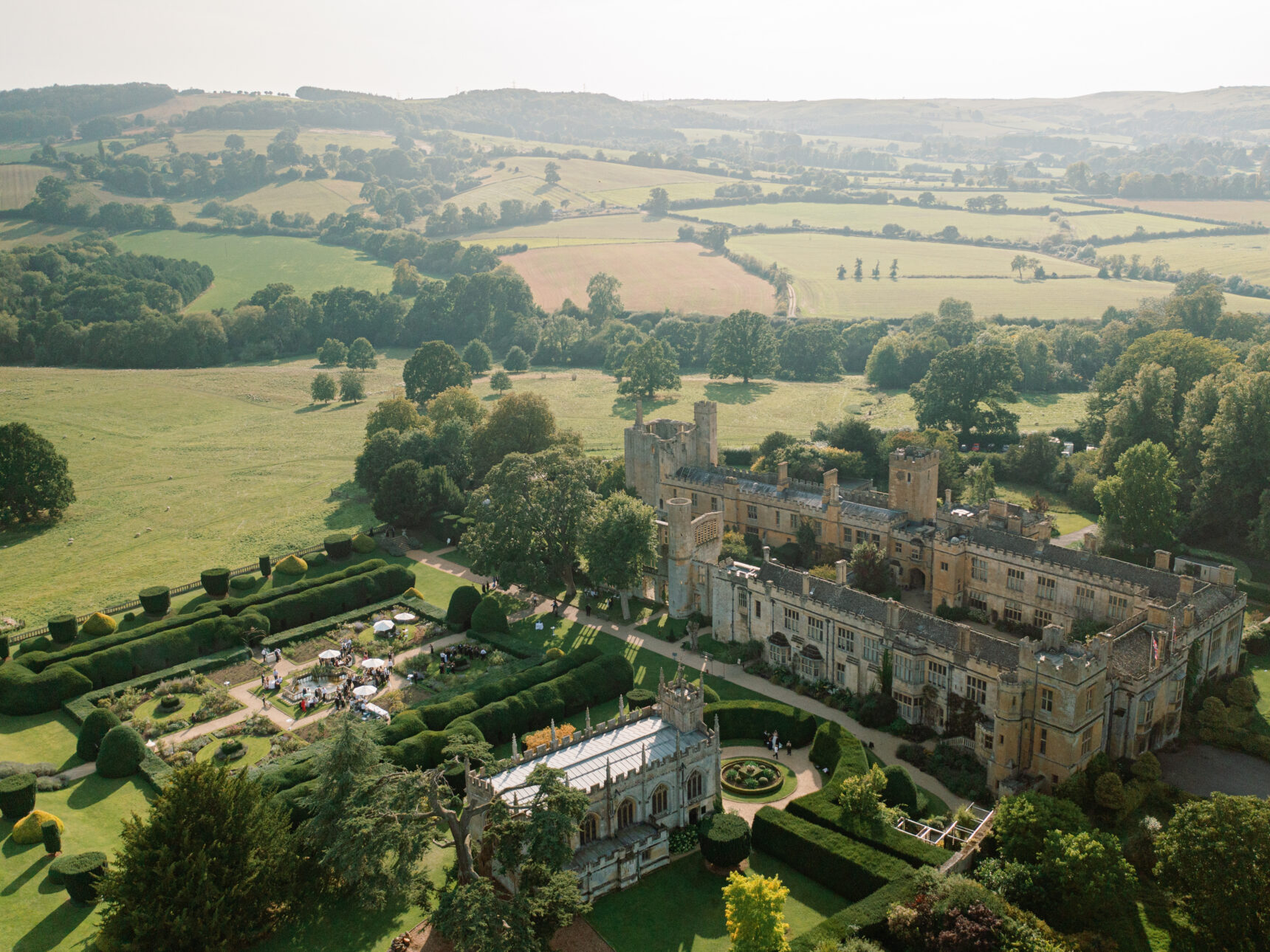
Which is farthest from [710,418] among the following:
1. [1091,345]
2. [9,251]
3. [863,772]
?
[9,251]

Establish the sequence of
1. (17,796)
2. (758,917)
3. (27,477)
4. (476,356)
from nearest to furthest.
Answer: (758,917) → (17,796) → (27,477) → (476,356)

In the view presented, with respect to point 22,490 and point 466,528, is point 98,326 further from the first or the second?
point 466,528

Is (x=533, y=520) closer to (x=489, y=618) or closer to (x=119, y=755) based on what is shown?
(x=489, y=618)

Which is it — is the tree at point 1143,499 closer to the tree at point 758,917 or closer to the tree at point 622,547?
the tree at point 622,547

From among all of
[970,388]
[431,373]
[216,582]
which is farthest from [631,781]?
[431,373]

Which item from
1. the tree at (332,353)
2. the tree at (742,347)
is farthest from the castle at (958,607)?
the tree at (332,353)

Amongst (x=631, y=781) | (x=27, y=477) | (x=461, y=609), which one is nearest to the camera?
(x=631, y=781)
